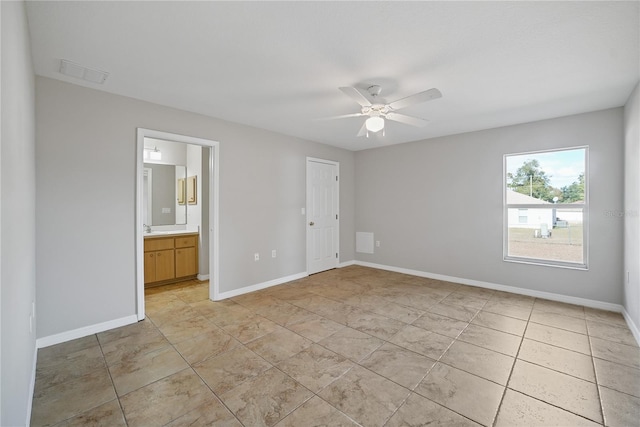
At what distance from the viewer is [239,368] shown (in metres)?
2.19

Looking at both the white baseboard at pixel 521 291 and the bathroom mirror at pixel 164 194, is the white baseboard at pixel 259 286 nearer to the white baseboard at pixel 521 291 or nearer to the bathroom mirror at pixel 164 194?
the white baseboard at pixel 521 291

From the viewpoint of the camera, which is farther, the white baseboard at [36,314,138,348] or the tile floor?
the white baseboard at [36,314,138,348]

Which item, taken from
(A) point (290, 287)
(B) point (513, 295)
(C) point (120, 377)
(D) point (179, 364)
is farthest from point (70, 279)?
(B) point (513, 295)

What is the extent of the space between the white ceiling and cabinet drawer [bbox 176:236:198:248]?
2.31 metres

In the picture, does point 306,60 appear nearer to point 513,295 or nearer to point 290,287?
point 290,287

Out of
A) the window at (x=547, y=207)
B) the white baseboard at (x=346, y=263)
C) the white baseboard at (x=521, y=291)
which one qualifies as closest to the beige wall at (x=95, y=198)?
the white baseboard at (x=346, y=263)

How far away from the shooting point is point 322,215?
5348mm

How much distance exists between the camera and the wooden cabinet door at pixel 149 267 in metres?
4.23

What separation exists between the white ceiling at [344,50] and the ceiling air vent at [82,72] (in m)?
0.06

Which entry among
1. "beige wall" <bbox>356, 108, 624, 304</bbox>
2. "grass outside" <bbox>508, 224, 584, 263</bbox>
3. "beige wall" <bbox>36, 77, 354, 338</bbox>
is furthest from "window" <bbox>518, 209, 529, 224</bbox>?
"beige wall" <bbox>36, 77, 354, 338</bbox>

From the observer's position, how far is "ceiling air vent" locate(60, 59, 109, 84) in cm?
234

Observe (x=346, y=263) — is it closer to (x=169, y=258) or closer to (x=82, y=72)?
(x=169, y=258)

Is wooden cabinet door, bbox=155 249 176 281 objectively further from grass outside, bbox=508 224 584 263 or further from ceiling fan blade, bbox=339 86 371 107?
grass outside, bbox=508 224 584 263

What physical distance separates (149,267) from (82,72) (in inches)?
111
